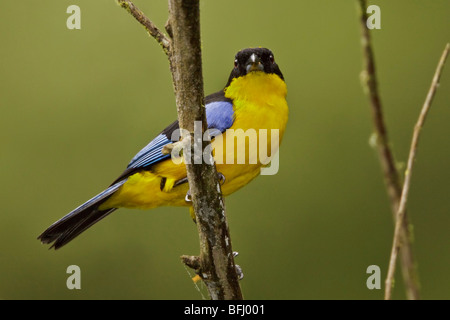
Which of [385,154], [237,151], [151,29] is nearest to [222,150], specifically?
[237,151]

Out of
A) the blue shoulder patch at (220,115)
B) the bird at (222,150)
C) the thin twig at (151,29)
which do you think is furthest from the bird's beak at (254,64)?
the thin twig at (151,29)

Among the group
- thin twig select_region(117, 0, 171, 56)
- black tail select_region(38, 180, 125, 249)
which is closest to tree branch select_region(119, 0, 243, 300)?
thin twig select_region(117, 0, 171, 56)

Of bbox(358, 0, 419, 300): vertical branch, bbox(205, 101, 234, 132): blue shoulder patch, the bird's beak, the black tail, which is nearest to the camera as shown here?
bbox(358, 0, 419, 300): vertical branch

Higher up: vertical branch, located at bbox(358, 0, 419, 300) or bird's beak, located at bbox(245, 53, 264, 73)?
bird's beak, located at bbox(245, 53, 264, 73)

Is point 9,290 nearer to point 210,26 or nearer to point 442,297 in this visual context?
point 210,26

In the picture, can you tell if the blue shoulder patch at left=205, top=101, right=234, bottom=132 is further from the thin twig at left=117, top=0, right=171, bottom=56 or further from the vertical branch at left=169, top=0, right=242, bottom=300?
the vertical branch at left=169, top=0, right=242, bottom=300

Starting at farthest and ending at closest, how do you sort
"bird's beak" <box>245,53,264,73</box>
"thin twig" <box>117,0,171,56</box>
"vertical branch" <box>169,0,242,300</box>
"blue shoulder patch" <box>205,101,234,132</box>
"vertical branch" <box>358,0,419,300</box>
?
"bird's beak" <box>245,53,264,73</box>, "blue shoulder patch" <box>205,101,234,132</box>, "thin twig" <box>117,0,171,56</box>, "vertical branch" <box>169,0,242,300</box>, "vertical branch" <box>358,0,419,300</box>

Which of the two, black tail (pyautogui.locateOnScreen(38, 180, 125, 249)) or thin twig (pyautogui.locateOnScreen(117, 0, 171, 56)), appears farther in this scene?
black tail (pyautogui.locateOnScreen(38, 180, 125, 249))
